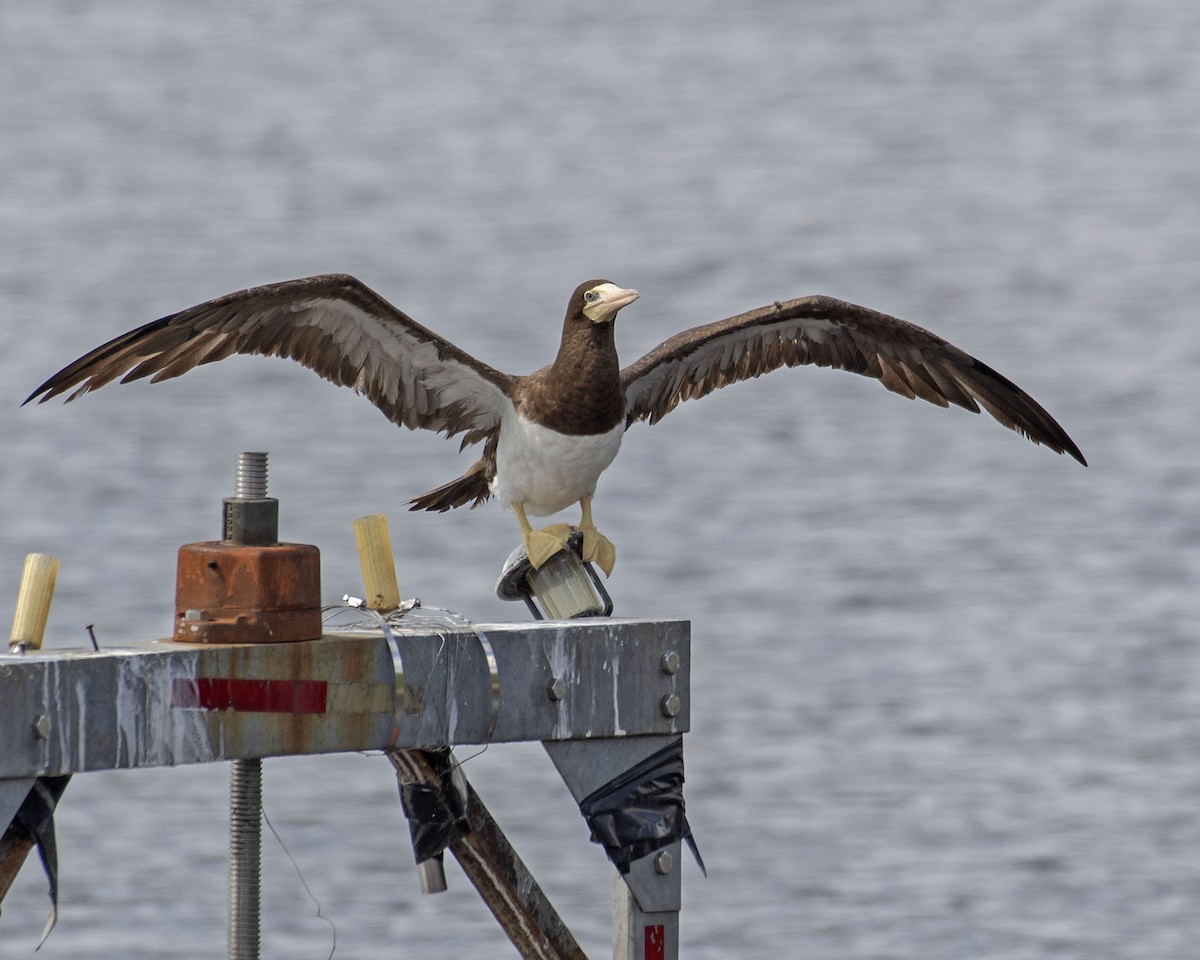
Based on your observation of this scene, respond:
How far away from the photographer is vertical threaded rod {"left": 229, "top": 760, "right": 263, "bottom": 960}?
5.77m

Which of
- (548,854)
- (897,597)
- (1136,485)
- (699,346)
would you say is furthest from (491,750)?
(1136,485)

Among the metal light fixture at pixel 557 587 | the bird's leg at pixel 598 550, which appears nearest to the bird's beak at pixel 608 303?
the bird's leg at pixel 598 550

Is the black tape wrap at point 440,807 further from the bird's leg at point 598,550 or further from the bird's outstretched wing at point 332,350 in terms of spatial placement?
the bird's outstretched wing at point 332,350

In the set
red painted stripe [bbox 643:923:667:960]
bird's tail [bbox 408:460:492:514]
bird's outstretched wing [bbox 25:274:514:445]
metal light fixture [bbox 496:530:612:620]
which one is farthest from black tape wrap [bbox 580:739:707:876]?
bird's tail [bbox 408:460:492:514]

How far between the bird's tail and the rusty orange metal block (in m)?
2.94

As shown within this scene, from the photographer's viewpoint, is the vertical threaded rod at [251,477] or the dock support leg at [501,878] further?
the dock support leg at [501,878]

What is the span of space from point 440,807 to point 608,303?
2.16 metres

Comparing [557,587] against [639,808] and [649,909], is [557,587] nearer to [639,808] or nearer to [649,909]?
[639,808]

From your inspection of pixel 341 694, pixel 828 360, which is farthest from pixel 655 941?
pixel 828 360

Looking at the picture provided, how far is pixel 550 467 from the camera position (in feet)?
25.2

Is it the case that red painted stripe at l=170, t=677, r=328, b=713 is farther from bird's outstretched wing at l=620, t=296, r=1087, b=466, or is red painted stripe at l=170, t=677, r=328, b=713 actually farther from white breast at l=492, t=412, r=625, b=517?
bird's outstretched wing at l=620, t=296, r=1087, b=466

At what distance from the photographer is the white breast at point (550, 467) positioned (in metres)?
7.66

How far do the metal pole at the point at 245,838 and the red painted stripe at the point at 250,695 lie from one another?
1.32 ft

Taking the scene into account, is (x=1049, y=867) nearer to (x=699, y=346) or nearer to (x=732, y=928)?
(x=732, y=928)
